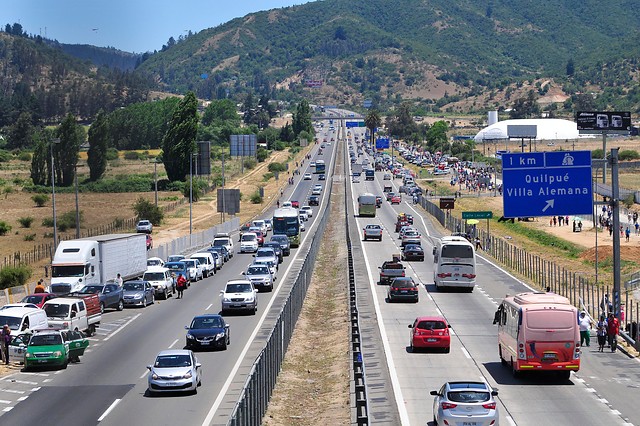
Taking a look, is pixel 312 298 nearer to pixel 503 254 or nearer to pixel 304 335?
pixel 304 335

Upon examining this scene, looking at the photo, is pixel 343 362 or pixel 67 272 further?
A: pixel 67 272

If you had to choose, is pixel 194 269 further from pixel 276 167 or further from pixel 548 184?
pixel 276 167

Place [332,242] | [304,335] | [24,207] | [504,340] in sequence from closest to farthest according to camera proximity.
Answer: [504,340]
[304,335]
[332,242]
[24,207]

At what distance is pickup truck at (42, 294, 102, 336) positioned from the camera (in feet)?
132

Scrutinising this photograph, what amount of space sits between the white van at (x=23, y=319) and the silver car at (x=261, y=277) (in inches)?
716

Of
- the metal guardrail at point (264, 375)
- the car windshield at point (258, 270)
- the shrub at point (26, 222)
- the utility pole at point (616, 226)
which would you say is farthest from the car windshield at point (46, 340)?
the shrub at point (26, 222)

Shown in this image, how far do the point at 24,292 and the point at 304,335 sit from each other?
16993mm

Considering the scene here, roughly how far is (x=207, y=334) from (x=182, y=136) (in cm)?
10505

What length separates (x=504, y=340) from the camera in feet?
111

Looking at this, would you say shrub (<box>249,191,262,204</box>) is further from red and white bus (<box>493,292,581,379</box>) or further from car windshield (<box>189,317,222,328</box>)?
red and white bus (<box>493,292,581,379</box>)

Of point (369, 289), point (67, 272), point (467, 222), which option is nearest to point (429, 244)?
point (467, 222)

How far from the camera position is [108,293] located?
4978cm

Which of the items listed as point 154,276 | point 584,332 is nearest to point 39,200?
point 154,276

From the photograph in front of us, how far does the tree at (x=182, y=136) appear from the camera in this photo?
139250mm
